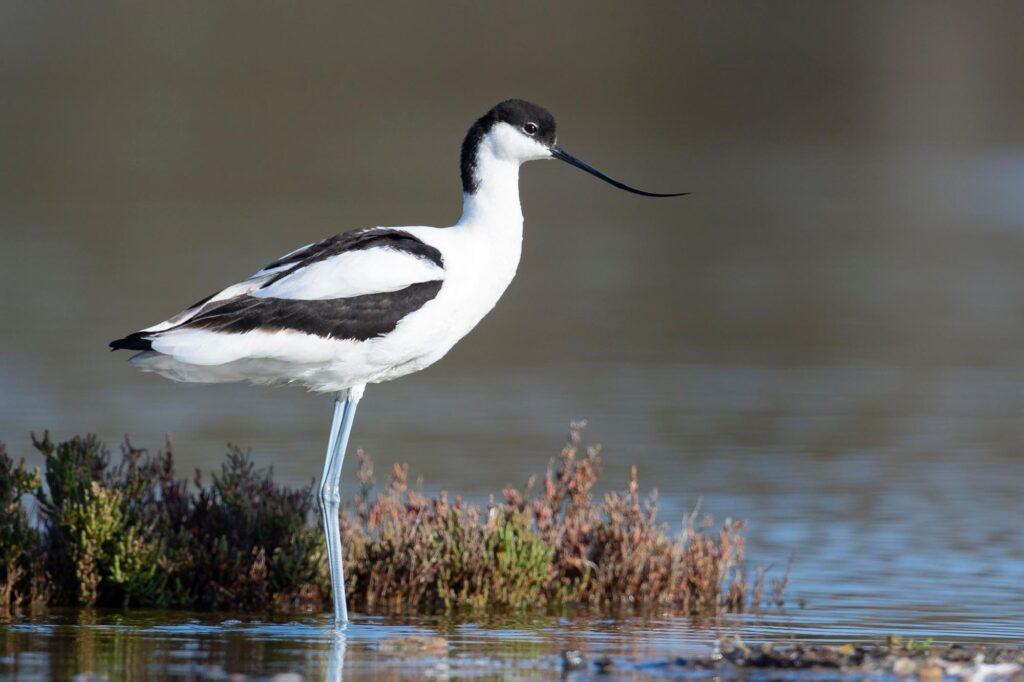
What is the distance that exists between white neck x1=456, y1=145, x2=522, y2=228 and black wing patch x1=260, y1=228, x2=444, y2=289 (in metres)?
0.38

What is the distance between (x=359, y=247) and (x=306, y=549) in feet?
4.69

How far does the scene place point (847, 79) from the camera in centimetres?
5916

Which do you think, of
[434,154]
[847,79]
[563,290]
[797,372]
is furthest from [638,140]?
[797,372]

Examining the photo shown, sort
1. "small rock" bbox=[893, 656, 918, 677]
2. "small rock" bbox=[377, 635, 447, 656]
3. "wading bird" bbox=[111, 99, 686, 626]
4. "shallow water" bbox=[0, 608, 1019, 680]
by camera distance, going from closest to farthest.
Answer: "small rock" bbox=[893, 656, 918, 677], "shallow water" bbox=[0, 608, 1019, 680], "small rock" bbox=[377, 635, 447, 656], "wading bird" bbox=[111, 99, 686, 626]

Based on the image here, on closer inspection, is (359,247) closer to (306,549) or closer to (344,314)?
(344,314)

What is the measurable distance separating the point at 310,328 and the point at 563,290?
14970 millimetres

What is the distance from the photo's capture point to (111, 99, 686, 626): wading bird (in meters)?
7.64

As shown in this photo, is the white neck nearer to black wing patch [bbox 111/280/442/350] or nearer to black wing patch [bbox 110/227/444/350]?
black wing patch [bbox 110/227/444/350]

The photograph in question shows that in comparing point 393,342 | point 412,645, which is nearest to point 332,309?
point 393,342

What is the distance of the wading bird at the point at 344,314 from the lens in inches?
301

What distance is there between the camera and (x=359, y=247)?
308 inches

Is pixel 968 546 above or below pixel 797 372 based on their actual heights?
below

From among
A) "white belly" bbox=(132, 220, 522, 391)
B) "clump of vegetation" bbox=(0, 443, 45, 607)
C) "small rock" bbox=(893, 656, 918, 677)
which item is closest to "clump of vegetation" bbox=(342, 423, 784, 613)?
"white belly" bbox=(132, 220, 522, 391)

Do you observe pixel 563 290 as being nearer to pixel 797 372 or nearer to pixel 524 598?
pixel 797 372
